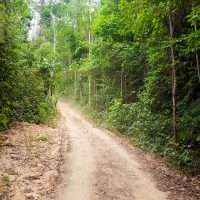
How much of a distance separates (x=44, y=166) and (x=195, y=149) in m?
5.40

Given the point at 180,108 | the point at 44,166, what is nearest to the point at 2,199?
the point at 44,166

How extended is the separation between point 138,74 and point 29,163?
533 inches

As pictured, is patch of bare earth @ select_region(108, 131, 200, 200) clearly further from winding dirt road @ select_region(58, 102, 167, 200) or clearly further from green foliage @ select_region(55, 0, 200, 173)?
green foliage @ select_region(55, 0, 200, 173)

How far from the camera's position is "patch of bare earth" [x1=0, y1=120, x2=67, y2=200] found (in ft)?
23.7

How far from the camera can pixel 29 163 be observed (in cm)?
960

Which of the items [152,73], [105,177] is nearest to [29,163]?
[105,177]

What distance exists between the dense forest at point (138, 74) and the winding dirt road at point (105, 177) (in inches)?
72.1

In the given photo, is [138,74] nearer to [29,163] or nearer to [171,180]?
[171,180]

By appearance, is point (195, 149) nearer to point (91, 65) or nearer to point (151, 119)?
point (151, 119)

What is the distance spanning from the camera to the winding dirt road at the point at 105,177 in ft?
23.8

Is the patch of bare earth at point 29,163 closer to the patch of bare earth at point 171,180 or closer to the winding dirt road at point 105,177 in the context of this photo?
the winding dirt road at point 105,177

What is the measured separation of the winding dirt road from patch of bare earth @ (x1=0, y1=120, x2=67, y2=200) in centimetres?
44

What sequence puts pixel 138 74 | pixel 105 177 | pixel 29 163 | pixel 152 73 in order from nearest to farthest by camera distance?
pixel 105 177
pixel 29 163
pixel 152 73
pixel 138 74

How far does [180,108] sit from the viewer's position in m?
12.5
